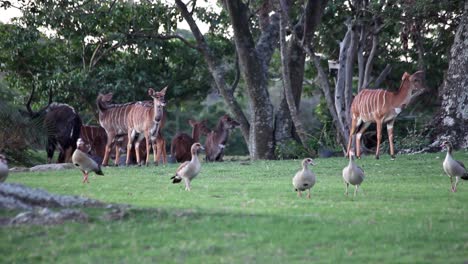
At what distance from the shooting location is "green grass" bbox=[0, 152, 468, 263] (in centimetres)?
820

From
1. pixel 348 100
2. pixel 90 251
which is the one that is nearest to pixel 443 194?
pixel 90 251

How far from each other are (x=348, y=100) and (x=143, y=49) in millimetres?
7437

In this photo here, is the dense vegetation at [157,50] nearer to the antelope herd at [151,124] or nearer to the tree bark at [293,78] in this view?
the tree bark at [293,78]

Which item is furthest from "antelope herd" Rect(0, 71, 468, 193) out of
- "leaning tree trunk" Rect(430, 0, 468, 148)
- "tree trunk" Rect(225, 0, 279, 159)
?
"leaning tree trunk" Rect(430, 0, 468, 148)

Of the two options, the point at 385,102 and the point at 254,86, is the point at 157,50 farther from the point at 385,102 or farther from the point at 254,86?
the point at 385,102

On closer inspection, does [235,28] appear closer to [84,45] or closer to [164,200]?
[84,45]

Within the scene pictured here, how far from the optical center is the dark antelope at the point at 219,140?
23469 millimetres

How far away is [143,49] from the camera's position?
27.2m

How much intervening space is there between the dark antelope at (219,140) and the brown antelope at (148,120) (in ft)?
10.6

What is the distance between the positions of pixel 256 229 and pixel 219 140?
14392 mm

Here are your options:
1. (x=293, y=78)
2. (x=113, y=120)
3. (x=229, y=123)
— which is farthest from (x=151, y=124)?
(x=293, y=78)

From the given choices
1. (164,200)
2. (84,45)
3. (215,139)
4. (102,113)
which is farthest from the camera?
(84,45)

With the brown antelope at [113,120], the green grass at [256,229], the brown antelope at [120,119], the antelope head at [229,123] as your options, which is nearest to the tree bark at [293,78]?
the antelope head at [229,123]

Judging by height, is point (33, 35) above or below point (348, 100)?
above
